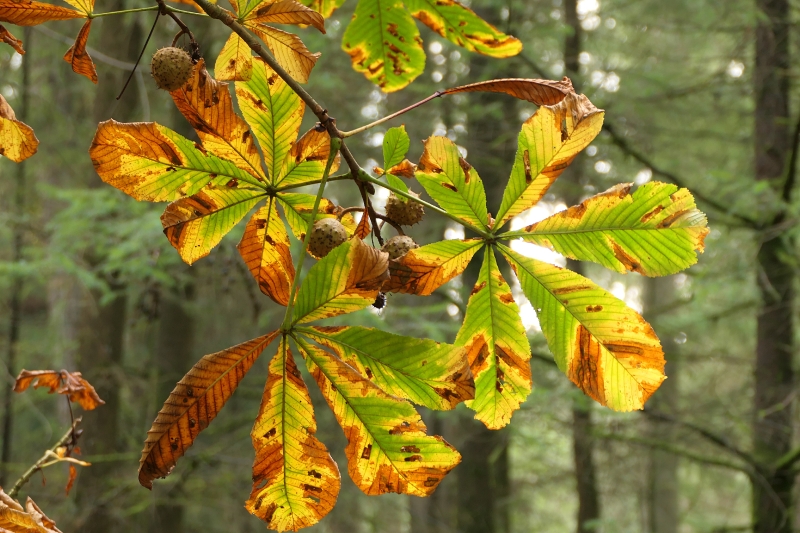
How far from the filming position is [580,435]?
5027mm

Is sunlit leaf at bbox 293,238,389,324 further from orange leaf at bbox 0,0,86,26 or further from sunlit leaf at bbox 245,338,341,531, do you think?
orange leaf at bbox 0,0,86,26

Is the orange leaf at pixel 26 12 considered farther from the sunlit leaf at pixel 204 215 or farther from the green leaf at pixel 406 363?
the green leaf at pixel 406 363

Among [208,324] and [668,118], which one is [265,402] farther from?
[668,118]

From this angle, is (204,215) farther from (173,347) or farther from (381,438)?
(173,347)

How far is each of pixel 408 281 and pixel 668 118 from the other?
8.09 meters

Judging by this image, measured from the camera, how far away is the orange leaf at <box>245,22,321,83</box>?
994 mm

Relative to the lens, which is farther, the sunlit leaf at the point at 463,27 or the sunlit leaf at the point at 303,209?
the sunlit leaf at the point at 463,27

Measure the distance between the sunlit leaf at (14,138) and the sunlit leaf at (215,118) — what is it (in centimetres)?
22

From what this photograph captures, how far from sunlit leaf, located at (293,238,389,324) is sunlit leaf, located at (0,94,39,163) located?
18.8 inches

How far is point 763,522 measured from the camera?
3811 millimetres

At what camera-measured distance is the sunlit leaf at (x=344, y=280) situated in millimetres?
743

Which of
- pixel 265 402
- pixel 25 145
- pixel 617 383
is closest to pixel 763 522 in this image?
pixel 617 383

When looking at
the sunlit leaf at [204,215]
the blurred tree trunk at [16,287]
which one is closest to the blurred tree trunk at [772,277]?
the sunlit leaf at [204,215]

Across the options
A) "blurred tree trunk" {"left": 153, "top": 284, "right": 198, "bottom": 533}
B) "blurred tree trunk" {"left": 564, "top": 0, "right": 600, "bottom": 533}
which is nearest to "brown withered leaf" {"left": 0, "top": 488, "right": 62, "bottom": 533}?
"blurred tree trunk" {"left": 564, "top": 0, "right": 600, "bottom": 533}
